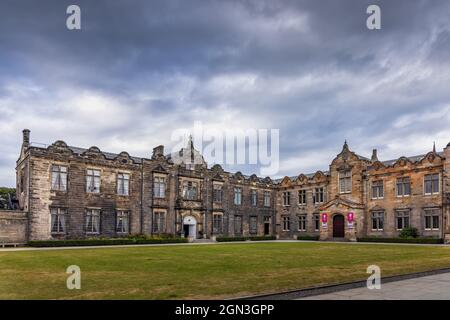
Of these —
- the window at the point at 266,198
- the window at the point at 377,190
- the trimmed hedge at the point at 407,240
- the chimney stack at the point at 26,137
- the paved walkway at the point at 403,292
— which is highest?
the chimney stack at the point at 26,137

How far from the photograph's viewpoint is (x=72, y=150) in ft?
135

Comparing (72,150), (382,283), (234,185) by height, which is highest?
(72,150)

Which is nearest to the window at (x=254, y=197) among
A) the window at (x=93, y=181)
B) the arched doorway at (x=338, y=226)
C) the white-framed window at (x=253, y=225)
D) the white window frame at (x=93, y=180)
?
the white-framed window at (x=253, y=225)

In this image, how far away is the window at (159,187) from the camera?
4661 centimetres

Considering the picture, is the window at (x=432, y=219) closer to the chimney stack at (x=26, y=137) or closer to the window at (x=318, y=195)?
the window at (x=318, y=195)

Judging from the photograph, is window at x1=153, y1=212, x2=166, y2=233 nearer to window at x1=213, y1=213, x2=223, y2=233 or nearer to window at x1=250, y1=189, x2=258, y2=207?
window at x1=213, y1=213, x2=223, y2=233

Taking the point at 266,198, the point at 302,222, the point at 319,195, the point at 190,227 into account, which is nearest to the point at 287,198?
the point at 266,198

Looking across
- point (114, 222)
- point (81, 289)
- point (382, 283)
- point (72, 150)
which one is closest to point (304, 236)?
point (114, 222)

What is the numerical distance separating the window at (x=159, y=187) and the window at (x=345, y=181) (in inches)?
893

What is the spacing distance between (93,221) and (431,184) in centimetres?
3566

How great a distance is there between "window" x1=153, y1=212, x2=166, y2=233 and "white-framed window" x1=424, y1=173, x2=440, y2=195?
29.2m

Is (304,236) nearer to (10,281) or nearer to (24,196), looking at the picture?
(24,196)
